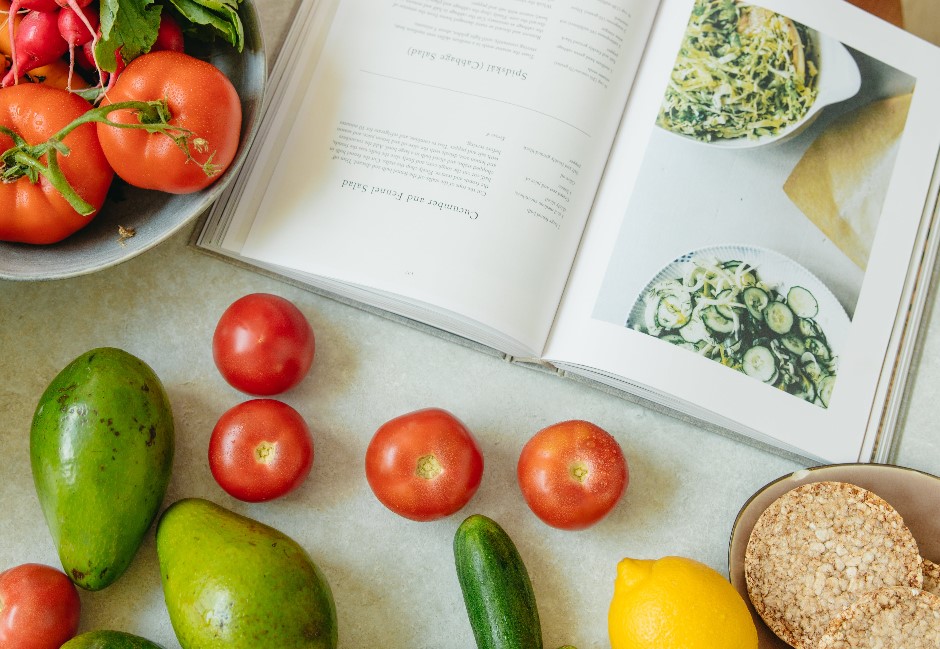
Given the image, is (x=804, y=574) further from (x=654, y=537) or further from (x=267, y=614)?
(x=267, y=614)

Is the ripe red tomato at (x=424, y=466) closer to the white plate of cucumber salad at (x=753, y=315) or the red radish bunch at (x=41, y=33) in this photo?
the white plate of cucumber salad at (x=753, y=315)

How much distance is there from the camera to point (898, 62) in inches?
33.0

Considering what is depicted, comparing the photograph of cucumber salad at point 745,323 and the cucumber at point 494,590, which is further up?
the photograph of cucumber salad at point 745,323

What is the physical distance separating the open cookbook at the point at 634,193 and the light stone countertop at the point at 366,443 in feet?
0.11

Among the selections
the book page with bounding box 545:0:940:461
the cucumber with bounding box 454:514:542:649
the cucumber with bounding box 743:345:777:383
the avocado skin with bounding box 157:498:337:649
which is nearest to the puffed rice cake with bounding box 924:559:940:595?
the book page with bounding box 545:0:940:461

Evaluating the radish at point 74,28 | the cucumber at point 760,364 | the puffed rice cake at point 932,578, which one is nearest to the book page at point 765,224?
the cucumber at point 760,364

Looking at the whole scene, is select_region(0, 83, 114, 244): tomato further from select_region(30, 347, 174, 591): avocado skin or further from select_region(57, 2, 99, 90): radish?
select_region(30, 347, 174, 591): avocado skin

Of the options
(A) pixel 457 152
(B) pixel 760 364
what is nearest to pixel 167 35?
(A) pixel 457 152

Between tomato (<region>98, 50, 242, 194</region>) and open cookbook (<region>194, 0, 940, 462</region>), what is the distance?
15cm

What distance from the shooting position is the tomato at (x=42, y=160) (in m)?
0.64

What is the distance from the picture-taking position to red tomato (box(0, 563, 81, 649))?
66cm

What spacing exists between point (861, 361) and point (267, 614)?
62 cm

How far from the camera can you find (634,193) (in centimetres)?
80

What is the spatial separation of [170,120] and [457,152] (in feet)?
0.92
